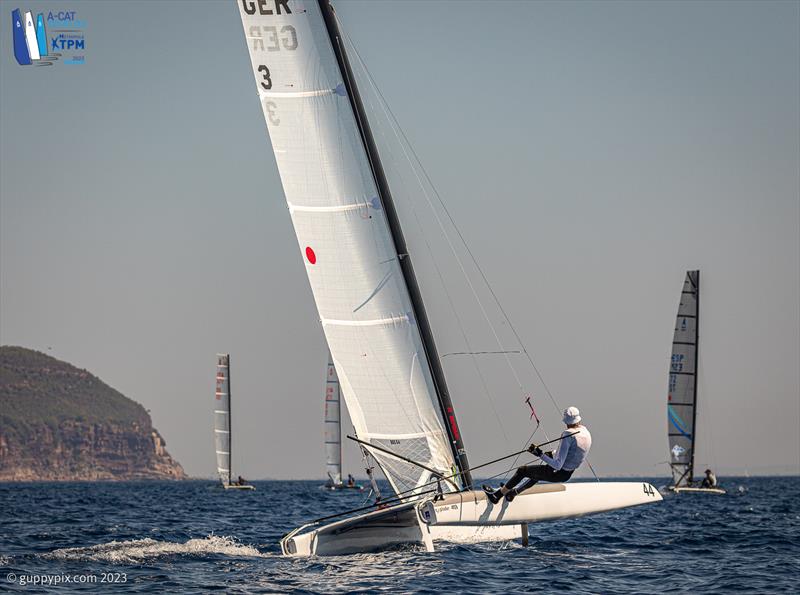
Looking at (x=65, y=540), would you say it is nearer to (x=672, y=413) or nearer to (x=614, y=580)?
(x=614, y=580)

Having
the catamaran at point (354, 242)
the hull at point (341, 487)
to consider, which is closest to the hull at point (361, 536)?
the catamaran at point (354, 242)

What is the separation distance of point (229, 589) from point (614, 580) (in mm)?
4509

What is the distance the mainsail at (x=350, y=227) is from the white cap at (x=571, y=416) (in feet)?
6.45

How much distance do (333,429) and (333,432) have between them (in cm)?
46

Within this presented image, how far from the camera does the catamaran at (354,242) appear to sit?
606 inches

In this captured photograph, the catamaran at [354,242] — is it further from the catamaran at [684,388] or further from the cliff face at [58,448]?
the cliff face at [58,448]

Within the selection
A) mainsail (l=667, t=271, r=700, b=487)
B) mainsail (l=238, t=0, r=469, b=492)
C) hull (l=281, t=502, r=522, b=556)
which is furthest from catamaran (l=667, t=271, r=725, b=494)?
hull (l=281, t=502, r=522, b=556)

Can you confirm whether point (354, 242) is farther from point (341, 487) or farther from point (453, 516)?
point (341, 487)

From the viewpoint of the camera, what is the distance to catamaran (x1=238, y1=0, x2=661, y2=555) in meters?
15.4

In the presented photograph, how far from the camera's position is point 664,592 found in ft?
39.1

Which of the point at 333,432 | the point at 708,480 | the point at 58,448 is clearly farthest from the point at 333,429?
the point at 58,448

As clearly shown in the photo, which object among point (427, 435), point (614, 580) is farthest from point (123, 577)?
point (614, 580)

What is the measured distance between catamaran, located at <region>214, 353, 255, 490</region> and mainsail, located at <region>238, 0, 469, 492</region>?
43138 millimetres

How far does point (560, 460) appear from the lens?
46.8 feet
